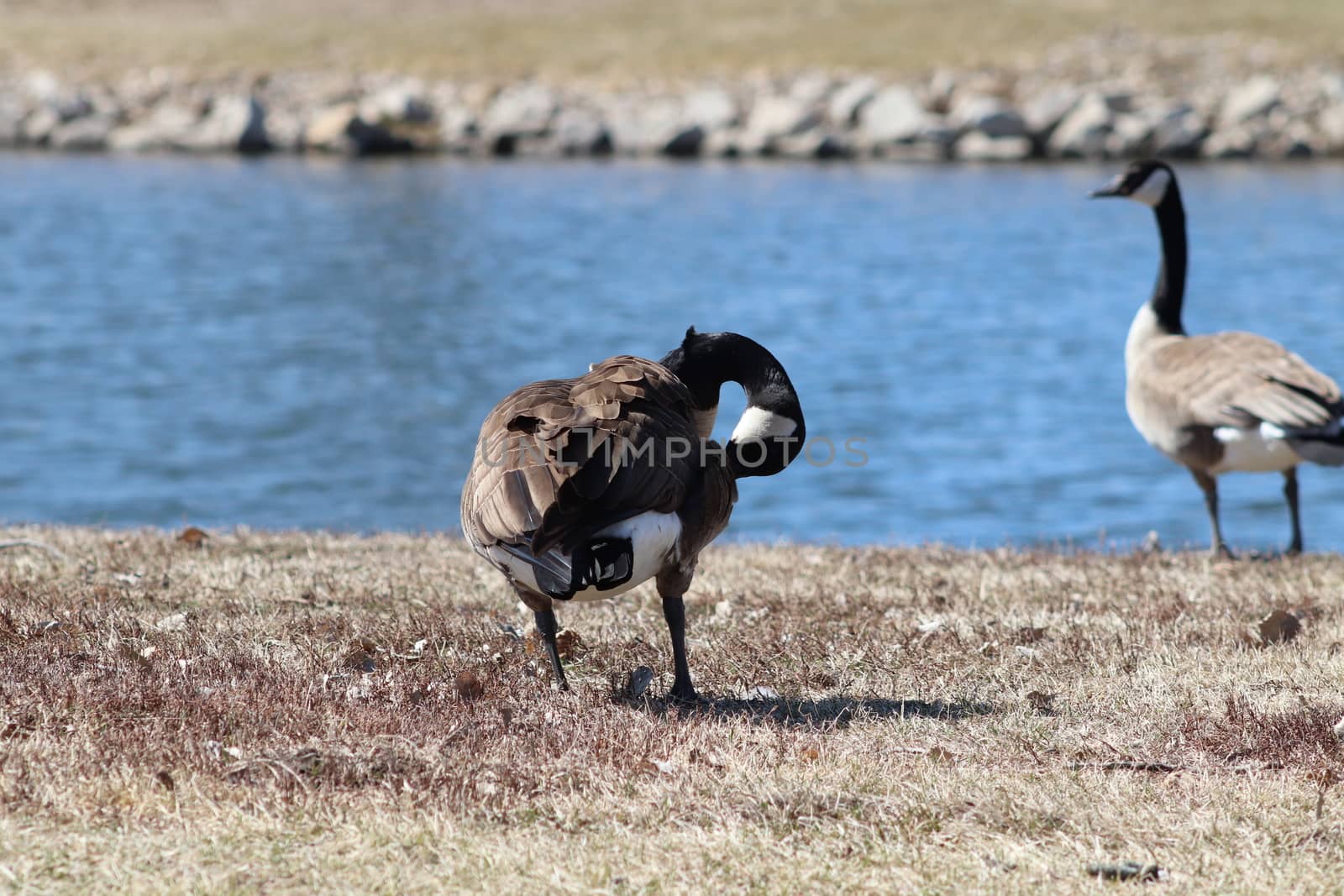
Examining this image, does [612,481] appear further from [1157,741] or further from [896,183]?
[896,183]

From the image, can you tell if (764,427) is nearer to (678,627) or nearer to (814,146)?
(678,627)

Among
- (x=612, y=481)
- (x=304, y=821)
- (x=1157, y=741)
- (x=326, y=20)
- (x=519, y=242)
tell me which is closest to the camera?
(x=304, y=821)

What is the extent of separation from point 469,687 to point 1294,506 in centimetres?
713

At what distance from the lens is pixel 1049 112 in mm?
53438

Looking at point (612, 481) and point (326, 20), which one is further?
point (326, 20)

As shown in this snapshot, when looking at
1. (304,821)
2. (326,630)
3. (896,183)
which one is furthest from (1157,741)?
(896,183)

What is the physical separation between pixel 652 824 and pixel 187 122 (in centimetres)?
6160

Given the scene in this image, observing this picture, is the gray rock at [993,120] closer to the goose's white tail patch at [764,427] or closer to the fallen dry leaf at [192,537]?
the fallen dry leaf at [192,537]

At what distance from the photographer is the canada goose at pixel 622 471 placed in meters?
5.15

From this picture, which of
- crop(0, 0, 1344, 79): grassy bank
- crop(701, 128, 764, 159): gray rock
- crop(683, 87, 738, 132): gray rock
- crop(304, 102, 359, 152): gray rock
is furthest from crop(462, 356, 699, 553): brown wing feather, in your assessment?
crop(0, 0, 1344, 79): grassy bank

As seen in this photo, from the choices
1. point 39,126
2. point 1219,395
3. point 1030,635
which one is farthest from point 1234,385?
point 39,126

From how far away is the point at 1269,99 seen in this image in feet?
177

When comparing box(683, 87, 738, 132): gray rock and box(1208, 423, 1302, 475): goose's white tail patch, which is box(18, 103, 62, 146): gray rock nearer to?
box(683, 87, 738, 132): gray rock

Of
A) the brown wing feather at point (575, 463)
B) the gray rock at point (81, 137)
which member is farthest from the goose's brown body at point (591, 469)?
the gray rock at point (81, 137)
